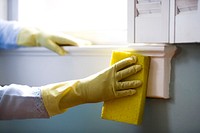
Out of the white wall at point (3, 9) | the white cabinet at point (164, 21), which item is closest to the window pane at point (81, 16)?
the white wall at point (3, 9)

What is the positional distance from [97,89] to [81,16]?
1.39 feet

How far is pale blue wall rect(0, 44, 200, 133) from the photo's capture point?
0.83 m

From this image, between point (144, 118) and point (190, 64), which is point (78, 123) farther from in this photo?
point (190, 64)

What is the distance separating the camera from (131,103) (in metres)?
0.87

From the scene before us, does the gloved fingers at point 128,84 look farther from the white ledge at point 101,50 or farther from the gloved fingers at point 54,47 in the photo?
the gloved fingers at point 54,47

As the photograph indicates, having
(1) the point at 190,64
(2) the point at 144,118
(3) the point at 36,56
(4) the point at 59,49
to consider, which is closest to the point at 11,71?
(3) the point at 36,56

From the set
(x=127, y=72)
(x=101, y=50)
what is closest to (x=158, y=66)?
(x=127, y=72)

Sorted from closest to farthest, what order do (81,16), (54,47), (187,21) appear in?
(187,21), (54,47), (81,16)

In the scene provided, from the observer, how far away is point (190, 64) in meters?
0.83

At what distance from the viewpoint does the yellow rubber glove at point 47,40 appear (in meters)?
1.03

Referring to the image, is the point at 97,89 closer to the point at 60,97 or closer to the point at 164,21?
the point at 60,97

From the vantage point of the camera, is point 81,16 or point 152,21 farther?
point 81,16

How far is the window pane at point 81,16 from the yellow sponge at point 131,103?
0.58 ft

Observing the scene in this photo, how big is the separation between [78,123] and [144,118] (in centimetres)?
24
